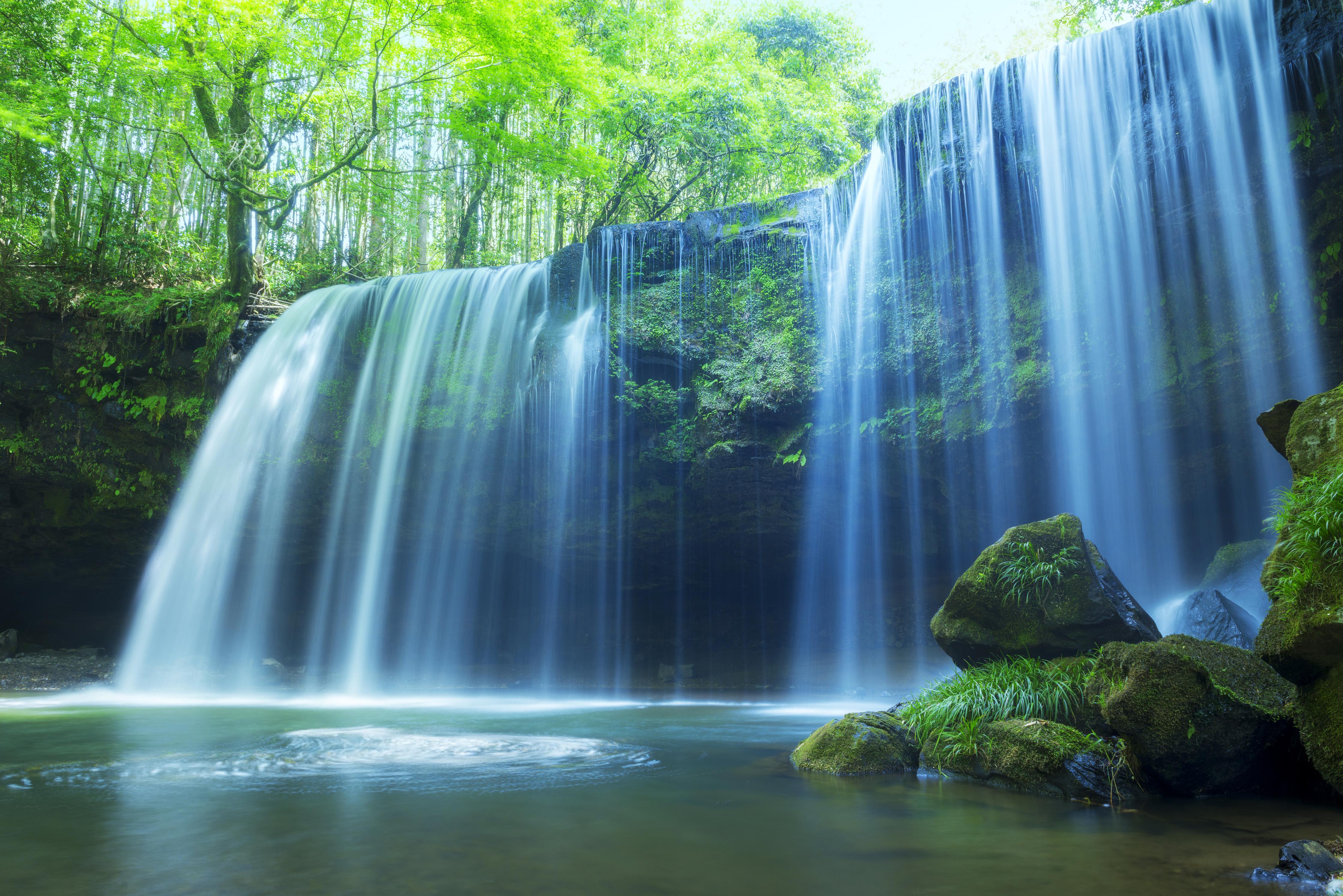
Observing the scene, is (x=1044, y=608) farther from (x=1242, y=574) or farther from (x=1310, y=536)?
(x=1242, y=574)

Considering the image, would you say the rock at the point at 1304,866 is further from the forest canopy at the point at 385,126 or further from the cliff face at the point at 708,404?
the forest canopy at the point at 385,126

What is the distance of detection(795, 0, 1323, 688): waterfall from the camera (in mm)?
8398

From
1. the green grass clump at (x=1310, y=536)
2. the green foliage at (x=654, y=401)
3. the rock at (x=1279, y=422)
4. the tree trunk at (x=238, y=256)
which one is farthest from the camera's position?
the tree trunk at (x=238, y=256)

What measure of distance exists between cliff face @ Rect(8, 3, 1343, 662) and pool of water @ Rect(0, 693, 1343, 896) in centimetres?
581

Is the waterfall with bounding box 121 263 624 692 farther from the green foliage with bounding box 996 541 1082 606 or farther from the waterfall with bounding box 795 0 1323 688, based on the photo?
the green foliage with bounding box 996 541 1082 606

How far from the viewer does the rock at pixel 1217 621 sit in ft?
25.4

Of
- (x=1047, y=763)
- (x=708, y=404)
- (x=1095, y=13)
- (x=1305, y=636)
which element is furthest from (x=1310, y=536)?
(x=1095, y=13)

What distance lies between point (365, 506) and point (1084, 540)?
1096 cm

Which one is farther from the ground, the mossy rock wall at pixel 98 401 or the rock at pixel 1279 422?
the mossy rock wall at pixel 98 401

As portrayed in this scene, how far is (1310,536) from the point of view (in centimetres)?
409

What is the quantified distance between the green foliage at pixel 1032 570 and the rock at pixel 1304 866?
3385 millimetres

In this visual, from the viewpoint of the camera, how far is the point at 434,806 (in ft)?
13.9

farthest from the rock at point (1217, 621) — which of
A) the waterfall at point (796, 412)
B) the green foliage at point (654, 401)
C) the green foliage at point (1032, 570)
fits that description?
the green foliage at point (654, 401)

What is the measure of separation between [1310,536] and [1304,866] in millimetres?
1987
